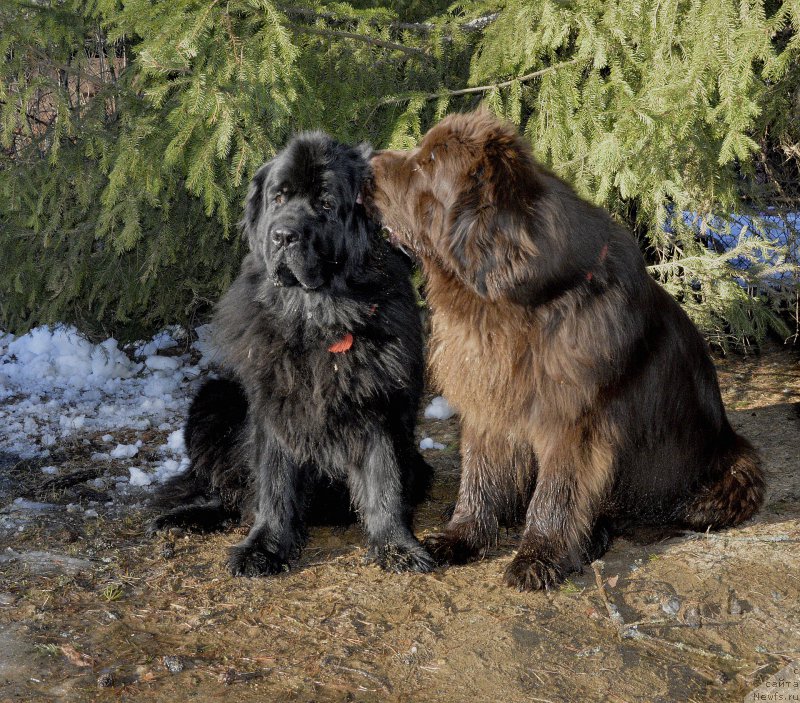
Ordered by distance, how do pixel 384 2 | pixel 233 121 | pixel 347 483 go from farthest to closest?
pixel 384 2, pixel 233 121, pixel 347 483

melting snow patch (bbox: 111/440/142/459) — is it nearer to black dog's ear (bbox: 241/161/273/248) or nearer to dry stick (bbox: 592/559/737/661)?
black dog's ear (bbox: 241/161/273/248)

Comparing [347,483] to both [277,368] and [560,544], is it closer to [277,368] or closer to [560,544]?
[277,368]

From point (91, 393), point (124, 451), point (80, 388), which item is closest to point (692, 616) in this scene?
point (124, 451)

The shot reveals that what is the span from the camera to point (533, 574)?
11.2 feet

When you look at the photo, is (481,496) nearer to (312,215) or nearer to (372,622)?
(372,622)

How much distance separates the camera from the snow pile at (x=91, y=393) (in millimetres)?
5125

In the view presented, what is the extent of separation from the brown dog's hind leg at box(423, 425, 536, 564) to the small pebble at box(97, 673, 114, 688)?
5.04ft

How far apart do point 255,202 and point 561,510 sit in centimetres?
200

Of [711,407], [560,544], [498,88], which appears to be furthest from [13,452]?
[711,407]

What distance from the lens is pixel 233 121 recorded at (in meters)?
4.47

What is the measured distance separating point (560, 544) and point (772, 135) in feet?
11.2

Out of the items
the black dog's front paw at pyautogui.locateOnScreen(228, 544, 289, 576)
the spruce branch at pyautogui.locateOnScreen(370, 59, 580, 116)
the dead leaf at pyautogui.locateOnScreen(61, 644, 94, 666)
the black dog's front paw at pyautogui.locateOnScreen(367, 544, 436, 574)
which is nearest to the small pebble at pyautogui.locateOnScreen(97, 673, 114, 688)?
the dead leaf at pyautogui.locateOnScreen(61, 644, 94, 666)

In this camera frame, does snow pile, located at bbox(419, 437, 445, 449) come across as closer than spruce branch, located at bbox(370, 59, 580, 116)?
No

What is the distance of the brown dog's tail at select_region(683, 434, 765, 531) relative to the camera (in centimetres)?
388
